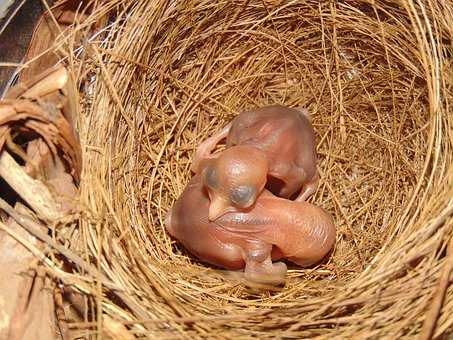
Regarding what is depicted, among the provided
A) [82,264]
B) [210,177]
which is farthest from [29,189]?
[210,177]

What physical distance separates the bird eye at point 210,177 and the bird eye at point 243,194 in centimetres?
6

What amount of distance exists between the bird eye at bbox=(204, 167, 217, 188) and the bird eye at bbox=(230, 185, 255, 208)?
2.2 inches

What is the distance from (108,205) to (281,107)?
65 cm

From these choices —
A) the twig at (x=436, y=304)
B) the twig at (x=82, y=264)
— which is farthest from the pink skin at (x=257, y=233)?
the twig at (x=436, y=304)

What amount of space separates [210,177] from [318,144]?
20.0 inches

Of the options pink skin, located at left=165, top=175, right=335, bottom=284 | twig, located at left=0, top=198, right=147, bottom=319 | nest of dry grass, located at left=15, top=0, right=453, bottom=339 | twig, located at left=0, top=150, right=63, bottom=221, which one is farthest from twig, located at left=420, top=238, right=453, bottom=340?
twig, located at left=0, top=150, right=63, bottom=221

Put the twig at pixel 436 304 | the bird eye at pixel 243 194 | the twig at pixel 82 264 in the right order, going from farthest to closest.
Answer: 1. the bird eye at pixel 243 194
2. the twig at pixel 82 264
3. the twig at pixel 436 304

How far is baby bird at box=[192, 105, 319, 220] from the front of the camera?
193 cm

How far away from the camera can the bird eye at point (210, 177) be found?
6.34 ft

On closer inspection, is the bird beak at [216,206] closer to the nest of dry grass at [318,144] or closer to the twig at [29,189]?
the nest of dry grass at [318,144]

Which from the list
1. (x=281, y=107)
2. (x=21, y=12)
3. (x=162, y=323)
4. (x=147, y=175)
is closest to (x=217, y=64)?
(x=281, y=107)

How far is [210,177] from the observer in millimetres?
1939

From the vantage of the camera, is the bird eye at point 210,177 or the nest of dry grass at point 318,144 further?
the bird eye at point 210,177

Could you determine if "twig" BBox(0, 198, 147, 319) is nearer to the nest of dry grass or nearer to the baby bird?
the nest of dry grass
